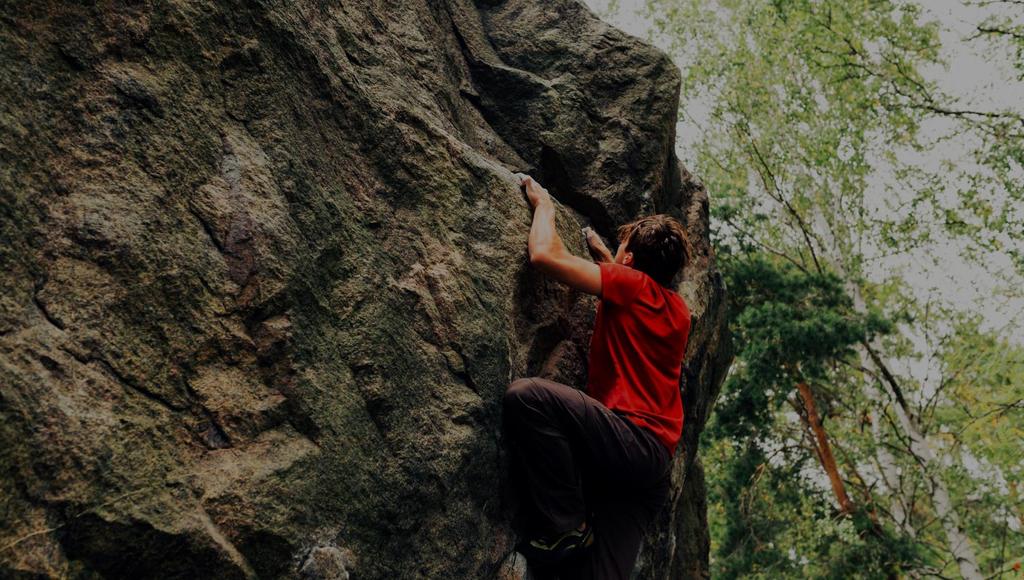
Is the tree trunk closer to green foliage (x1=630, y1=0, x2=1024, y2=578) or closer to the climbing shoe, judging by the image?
green foliage (x1=630, y1=0, x2=1024, y2=578)

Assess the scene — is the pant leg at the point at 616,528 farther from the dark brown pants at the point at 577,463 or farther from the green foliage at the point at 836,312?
Result: the green foliage at the point at 836,312

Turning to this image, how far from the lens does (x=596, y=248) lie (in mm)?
5848

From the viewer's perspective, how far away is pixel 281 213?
12.1ft

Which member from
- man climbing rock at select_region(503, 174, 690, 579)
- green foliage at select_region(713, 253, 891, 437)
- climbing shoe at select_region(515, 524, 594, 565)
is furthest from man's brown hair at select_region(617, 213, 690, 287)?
green foliage at select_region(713, 253, 891, 437)

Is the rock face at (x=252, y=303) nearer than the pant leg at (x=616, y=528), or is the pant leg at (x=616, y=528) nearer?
the rock face at (x=252, y=303)

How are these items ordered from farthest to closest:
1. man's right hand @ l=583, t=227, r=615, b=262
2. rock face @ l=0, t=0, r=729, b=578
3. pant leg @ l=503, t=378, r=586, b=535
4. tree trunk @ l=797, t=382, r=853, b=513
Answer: tree trunk @ l=797, t=382, r=853, b=513 < man's right hand @ l=583, t=227, r=615, b=262 < pant leg @ l=503, t=378, r=586, b=535 < rock face @ l=0, t=0, r=729, b=578

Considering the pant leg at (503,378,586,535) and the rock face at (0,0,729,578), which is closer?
the rock face at (0,0,729,578)

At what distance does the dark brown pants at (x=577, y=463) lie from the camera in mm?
4203

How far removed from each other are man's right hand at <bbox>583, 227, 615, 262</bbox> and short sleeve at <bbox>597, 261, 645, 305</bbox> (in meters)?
1.21

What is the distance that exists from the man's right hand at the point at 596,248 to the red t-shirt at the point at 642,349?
1.10 metres

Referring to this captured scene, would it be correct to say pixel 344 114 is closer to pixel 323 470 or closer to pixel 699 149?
pixel 323 470

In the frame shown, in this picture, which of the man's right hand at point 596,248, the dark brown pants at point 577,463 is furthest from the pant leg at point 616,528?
the man's right hand at point 596,248

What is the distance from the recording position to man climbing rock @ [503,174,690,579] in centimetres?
422

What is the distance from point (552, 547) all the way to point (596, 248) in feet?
8.03
